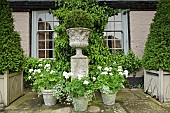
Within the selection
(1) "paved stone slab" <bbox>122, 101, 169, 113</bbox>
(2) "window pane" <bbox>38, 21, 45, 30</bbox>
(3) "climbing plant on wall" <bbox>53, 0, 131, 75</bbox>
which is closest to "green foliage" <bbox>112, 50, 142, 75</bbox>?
(3) "climbing plant on wall" <bbox>53, 0, 131, 75</bbox>

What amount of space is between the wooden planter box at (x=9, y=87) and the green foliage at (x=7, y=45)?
0.19 m

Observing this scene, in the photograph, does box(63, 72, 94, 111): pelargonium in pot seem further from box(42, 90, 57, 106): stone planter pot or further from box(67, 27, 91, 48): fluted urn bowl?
box(67, 27, 91, 48): fluted urn bowl

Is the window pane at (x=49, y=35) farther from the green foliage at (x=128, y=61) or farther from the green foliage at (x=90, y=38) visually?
the green foliage at (x=128, y=61)

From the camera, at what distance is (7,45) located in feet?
14.1

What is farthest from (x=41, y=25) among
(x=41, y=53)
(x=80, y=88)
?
(x=80, y=88)

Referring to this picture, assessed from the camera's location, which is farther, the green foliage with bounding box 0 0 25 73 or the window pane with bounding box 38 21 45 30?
the window pane with bounding box 38 21 45 30

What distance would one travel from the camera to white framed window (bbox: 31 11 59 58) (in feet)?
21.6

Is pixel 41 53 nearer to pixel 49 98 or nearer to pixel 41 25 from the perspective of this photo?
pixel 41 25

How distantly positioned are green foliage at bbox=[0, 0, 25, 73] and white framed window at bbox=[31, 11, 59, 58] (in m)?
1.92

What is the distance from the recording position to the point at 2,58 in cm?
416

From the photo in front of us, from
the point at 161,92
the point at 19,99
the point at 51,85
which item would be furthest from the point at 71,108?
the point at 161,92

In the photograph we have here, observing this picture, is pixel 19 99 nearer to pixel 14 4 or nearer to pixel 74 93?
pixel 74 93

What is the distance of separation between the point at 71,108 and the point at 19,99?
5.81 feet

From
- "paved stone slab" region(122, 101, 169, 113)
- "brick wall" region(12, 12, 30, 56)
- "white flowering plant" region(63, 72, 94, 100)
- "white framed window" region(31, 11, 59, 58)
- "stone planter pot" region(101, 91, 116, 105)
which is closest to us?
"white flowering plant" region(63, 72, 94, 100)
